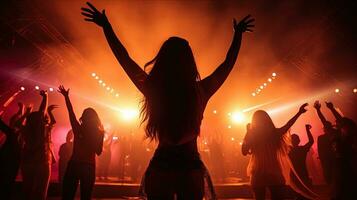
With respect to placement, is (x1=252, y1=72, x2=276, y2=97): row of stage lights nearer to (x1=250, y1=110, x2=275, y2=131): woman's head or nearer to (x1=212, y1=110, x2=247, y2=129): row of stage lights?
(x1=212, y1=110, x2=247, y2=129): row of stage lights

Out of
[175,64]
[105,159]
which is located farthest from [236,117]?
[175,64]

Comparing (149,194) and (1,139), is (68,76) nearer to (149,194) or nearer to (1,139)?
(1,139)

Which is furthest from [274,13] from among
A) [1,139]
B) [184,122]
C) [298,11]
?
[1,139]

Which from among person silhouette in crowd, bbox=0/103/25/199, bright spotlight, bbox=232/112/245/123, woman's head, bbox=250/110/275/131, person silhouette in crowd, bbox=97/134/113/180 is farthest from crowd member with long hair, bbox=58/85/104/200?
bright spotlight, bbox=232/112/245/123

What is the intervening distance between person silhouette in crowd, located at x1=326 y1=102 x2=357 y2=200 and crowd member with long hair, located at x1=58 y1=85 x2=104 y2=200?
16.2ft

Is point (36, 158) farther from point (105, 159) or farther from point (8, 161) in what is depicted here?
point (105, 159)

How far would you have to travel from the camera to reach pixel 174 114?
1555 mm

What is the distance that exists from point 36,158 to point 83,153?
1424 millimetres

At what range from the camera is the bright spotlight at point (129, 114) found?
1772cm

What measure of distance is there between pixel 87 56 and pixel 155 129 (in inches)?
511

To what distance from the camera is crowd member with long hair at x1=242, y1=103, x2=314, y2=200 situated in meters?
3.99

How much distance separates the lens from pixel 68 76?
1477cm

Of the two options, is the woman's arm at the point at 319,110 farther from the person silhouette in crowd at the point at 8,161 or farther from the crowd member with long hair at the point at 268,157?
the person silhouette in crowd at the point at 8,161

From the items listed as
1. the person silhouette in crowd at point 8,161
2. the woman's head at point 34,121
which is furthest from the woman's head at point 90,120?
the woman's head at point 34,121
